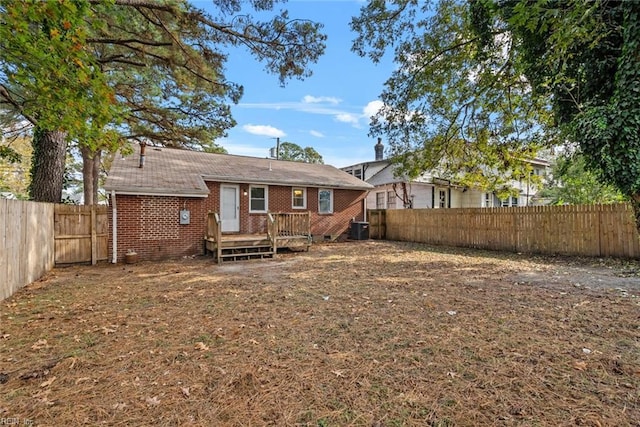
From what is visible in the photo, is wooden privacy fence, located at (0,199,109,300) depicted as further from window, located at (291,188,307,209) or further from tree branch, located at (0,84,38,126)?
window, located at (291,188,307,209)

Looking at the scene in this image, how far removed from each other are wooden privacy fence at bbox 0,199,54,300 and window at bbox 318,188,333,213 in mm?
10092

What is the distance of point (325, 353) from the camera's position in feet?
10.6

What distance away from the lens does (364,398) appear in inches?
96.8

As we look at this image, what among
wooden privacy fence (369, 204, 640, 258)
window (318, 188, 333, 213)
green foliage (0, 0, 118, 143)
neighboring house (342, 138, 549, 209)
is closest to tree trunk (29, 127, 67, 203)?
green foliage (0, 0, 118, 143)

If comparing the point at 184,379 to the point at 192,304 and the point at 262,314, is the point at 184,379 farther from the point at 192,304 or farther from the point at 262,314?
the point at 192,304

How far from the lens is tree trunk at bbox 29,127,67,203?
9445 millimetres

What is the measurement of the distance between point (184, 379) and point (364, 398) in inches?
63.4

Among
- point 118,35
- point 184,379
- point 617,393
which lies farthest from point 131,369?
A: point 118,35

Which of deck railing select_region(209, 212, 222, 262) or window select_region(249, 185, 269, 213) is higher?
window select_region(249, 185, 269, 213)

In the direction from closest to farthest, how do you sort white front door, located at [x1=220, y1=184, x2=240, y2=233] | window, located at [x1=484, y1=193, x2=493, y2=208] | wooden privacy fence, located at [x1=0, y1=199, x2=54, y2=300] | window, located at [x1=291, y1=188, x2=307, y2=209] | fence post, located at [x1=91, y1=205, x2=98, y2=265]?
wooden privacy fence, located at [x1=0, y1=199, x2=54, y2=300] → fence post, located at [x1=91, y1=205, x2=98, y2=265] → white front door, located at [x1=220, y1=184, x2=240, y2=233] → window, located at [x1=291, y1=188, x2=307, y2=209] → window, located at [x1=484, y1=193, x2=493, y2=208]

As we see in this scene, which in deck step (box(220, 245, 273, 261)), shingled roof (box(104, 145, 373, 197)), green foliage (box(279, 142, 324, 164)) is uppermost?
green foliage (box(279, 142, 324, 164))

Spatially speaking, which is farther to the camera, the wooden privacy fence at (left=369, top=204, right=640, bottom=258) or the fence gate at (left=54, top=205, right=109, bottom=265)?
the fence gate at (left=54, top=205, right=109, bottom=265)

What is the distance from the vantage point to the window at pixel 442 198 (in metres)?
20.4

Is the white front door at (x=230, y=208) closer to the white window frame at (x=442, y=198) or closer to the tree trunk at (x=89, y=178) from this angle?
the tree trunk at (x=89, y=178)
